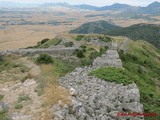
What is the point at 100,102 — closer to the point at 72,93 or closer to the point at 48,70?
the point at 72,93

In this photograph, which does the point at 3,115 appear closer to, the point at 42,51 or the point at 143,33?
the point at 42,51

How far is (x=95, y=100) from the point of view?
21.9m

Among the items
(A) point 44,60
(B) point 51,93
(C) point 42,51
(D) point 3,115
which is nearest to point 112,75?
(B) point 51,93

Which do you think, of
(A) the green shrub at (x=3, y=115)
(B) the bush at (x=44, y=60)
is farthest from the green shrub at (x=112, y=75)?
(A) the green shrub at (x=3, y=115)

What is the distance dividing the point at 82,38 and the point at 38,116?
50137mm

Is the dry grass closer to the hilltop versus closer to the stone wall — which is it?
the hilltop

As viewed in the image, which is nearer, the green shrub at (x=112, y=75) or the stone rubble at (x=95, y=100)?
the stone rubble at (x=95, y=100)

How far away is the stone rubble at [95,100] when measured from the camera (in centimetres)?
1992

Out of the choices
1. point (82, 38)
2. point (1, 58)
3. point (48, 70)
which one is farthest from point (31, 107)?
point (82, 38)

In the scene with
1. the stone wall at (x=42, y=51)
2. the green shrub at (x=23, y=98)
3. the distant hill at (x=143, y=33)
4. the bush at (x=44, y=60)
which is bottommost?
the distant hill at (x=143, y=33)

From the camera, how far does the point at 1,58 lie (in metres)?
36.7

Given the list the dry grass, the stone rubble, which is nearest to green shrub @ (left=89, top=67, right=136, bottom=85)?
the stone rubble

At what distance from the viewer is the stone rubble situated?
65.4ft

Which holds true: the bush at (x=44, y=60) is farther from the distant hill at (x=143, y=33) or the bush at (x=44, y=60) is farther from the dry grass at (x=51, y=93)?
the distant hill at (x=143, y=33)
